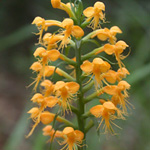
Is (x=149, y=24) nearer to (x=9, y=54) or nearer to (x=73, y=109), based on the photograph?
(x=73, y=109)

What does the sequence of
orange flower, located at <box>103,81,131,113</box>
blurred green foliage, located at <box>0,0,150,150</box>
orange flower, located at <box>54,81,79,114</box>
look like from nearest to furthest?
1. orange flower, located at <box>54,81,79,114</box>
2. orange flower, located at <box>103,81,131,113</box>
3. blurred green foliage, located at <box>0,0,150,150</box>

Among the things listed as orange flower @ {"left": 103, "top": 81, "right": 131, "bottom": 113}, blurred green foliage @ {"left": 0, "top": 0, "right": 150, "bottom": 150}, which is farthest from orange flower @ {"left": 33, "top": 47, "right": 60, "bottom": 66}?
blurred green foliage @ {"left": 0, "top": 0, "right": 150, "bottom": 150}

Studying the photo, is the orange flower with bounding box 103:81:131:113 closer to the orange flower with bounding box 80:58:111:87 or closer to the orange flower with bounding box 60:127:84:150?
the orange flower with bounding box 80:58:111:87

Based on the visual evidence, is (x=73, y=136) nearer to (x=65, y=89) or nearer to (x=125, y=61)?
(x=65, y=89)

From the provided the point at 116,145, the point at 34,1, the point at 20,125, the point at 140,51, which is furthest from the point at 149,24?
the point at 34,1

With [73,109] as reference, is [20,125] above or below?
below

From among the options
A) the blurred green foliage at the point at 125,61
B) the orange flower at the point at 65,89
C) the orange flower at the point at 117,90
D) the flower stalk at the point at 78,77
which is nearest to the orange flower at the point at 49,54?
the flower stalk at the point at 78,77

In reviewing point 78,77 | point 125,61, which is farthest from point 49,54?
point 125,61
